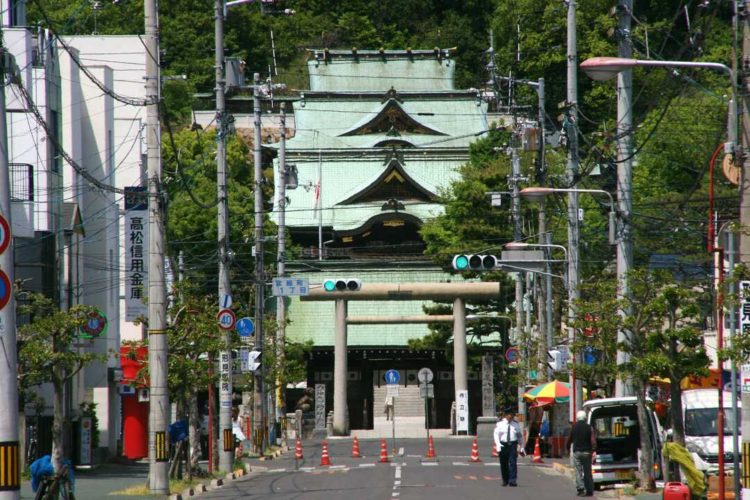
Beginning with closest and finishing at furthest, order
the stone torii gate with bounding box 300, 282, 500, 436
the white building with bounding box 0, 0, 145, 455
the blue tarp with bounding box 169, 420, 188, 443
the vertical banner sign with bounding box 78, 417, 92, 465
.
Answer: the blue tarp with bounding box 169, 420, 188, 443, the white building with bounding box 0, 0, 145, 455, the vertical banner sign with bounding box 78, 417, 92, 465, the stone torii gate with bounding box 300, 282, 500, 436

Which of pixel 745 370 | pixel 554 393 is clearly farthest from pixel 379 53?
pixel 745 370

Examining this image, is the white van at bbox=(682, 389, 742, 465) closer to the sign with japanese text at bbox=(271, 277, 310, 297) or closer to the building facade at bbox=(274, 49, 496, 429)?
the sign with japanese text at bbox=(271, 277, 310, 297)

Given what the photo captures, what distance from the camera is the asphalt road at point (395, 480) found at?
24892mm

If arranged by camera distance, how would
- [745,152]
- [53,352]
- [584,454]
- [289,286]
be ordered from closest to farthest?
1. [745,152]
2. [584,454]
3. [53,352]
4. [289,286]

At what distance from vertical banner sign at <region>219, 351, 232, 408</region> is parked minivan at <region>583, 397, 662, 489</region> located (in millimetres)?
9426

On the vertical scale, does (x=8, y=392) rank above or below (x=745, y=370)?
below

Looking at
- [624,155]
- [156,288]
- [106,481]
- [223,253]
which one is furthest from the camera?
[223,253]

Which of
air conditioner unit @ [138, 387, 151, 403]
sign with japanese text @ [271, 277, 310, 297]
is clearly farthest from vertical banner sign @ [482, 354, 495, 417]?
air conditioner unit @ [138, 387, 151, 403]

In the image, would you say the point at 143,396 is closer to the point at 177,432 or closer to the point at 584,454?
the point at 177,432

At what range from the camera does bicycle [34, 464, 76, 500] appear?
18703mm

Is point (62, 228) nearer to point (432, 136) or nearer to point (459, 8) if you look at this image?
point (432, 136)

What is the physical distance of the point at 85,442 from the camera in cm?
3597

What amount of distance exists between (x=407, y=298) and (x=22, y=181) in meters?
23.4

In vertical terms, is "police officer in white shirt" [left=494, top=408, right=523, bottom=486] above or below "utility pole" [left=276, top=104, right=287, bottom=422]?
below
